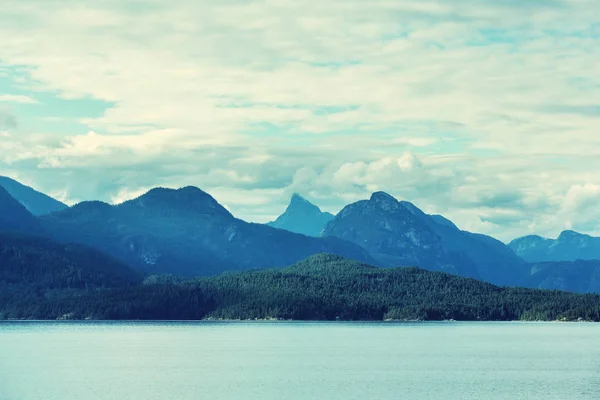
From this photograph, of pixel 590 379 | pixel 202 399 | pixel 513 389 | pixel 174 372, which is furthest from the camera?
pixel 174 372

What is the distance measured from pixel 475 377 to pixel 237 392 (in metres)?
50.3

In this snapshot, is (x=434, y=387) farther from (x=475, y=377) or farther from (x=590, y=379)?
(x=590, y=379)

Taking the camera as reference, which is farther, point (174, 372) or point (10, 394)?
point (174, 372)

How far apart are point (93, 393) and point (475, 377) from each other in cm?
7258

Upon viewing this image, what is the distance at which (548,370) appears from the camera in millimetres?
199500

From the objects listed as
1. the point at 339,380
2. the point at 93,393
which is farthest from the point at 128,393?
Answer: the point at 339,380

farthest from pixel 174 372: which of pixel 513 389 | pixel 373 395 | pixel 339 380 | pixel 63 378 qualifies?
pixel 513 389

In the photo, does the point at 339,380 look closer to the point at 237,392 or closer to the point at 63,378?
the point at 237,392

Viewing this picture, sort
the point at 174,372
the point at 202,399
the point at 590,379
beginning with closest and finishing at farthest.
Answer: the point at 202,399 < the point at 590,379 < the point at 174,372

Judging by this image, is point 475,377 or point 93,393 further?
point 475,377

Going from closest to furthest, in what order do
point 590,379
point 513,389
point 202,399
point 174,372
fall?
point 202,399
point 513,389
point 590,379
point 174,372

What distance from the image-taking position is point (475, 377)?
183875 millimetres

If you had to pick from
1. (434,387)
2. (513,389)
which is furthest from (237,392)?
(513,389)

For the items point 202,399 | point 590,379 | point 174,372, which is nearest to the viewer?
point 202,399
